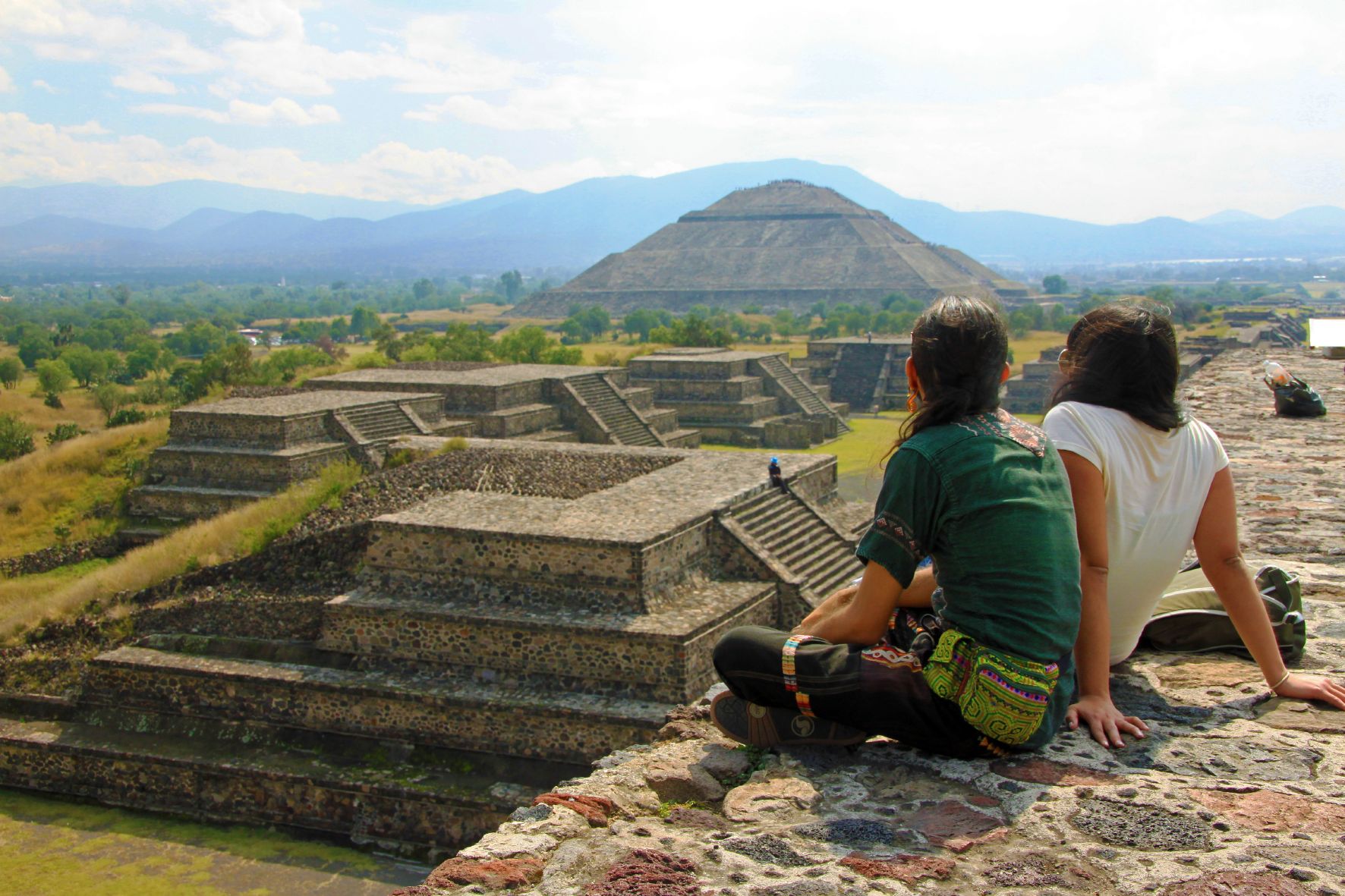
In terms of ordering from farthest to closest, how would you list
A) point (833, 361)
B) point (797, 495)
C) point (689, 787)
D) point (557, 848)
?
point (833, 361) → point (797, 495) → point (689, 787) → point (557, 848)

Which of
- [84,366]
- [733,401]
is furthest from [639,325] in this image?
[733,401]

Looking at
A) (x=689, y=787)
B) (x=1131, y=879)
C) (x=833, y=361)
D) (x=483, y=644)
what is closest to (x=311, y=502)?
(x=483, y=644)

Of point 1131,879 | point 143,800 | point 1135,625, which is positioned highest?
point 1135,625

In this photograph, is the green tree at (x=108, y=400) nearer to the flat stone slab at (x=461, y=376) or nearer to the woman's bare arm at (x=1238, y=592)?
the flat stone slab at (x=461, y=376)

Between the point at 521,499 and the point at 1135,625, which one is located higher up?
the point at 1135,625

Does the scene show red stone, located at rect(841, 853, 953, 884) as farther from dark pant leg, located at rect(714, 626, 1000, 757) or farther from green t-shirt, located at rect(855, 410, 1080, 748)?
green t-shirt, located at rect(855, 410, 1080, 748)

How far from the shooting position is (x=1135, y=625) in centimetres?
353

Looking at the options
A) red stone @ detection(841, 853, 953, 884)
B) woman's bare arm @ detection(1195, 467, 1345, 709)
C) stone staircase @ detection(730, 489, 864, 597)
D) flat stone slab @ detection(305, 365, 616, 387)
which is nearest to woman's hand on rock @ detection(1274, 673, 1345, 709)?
woman's bare arm @ detection(1195, 467, 1345, 709)

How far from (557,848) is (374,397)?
54.3 feet

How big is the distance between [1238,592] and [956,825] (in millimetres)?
1309

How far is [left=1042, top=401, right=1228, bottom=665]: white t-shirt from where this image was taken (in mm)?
3254

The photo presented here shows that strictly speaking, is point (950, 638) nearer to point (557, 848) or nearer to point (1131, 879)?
point (1131, 879)

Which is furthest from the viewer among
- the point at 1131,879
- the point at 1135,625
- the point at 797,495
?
the point at 797,495

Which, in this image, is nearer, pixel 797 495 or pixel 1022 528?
pixel 1022 528
